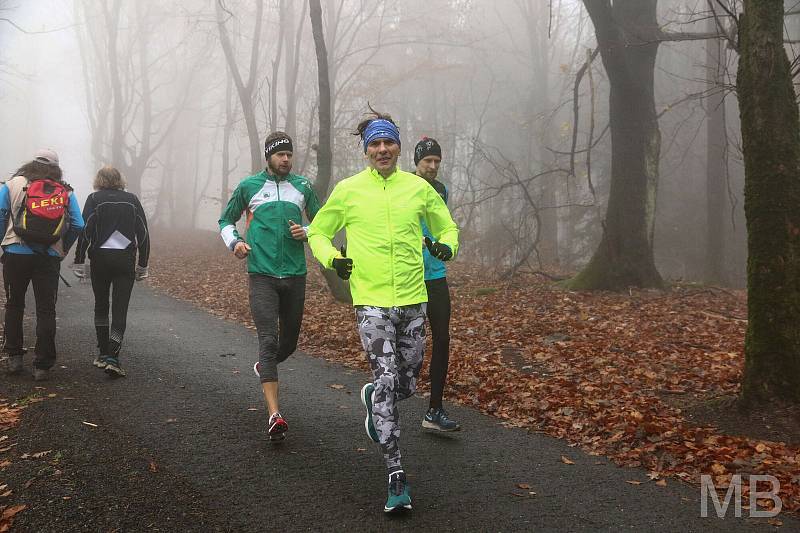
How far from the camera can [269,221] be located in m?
5.37

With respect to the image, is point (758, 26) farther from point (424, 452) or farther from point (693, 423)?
point (424, 452)

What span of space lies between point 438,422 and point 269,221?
2204mm

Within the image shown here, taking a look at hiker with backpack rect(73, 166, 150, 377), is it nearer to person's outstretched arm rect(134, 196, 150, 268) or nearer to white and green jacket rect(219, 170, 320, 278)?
person's outstretched arm rect(134, 196, 150, 268)

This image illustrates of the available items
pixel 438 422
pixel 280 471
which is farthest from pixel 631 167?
pixel 280 471

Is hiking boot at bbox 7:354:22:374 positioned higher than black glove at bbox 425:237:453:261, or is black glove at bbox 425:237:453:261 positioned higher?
black glove at bbox 425:237:453:261

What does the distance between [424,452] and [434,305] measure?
1.19 m

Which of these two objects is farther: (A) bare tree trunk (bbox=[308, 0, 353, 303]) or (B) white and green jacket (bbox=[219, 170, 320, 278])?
(A) bare tree trunk (bbox=[308, 0, 353, 303])

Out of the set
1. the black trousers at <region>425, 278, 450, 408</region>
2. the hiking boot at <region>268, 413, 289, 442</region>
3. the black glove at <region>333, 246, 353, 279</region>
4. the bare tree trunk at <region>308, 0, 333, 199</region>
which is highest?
the bare tree trunk at <region>308, 0, 333, 199</region>

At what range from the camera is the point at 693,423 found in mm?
5492

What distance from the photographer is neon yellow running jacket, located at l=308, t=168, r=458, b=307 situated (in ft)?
13.8

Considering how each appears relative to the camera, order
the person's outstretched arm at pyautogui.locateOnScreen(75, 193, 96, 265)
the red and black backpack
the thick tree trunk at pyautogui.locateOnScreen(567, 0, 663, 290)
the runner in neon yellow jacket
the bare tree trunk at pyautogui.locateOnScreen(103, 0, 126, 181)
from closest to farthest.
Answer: the runner in neon yellow jacket → the red and black backpack → the person's outstretched arm at pyautogui.locateOnScreen(75, 193, 96, 265) → the thick tree trunk at pyautogui.locateOnScreen(567, 0, 663, 290) → the bare tree trunk at pyautogui.locateOnScreen(103, 0, 126, 181)

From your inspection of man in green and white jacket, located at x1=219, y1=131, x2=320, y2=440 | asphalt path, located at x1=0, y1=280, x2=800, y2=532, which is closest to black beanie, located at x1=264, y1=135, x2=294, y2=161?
man in green and white jacket, located at x1=219, y1=131, x2=320, y2=440

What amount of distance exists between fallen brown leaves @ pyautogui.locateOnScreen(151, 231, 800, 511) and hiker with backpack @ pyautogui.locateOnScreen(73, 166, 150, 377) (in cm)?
293

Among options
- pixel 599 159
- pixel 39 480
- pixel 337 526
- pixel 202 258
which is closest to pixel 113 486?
pixel 39 480
